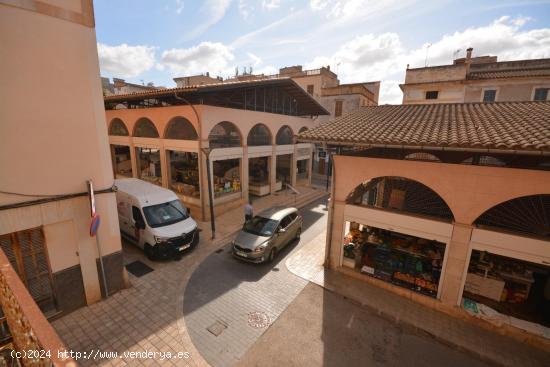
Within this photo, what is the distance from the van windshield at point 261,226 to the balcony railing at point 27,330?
6.45 m

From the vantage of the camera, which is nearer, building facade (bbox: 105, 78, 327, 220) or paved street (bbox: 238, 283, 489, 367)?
paved street (bbox: 238, 283, 489, 367)

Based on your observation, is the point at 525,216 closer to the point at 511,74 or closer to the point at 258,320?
the point at 258,320

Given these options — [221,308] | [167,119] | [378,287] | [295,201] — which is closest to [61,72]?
[221,308]

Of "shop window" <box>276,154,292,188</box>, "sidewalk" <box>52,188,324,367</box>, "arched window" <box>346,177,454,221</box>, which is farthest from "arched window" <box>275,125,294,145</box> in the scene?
"sidewalk" <box>52,188,324,367</box>

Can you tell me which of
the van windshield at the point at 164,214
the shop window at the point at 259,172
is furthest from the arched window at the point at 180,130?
the shop window at the point at 259,172

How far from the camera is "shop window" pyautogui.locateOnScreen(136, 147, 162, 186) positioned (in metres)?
15.8

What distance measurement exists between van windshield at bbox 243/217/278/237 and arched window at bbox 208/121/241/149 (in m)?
4.78

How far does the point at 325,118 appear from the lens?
27.7m

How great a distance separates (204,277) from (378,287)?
5492 millimetres

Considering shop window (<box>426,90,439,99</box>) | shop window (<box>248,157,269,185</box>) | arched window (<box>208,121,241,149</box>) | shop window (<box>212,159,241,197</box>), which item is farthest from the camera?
shop window (<box>426,90,439,99</box>)

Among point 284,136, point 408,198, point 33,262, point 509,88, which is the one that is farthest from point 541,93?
point 33,262

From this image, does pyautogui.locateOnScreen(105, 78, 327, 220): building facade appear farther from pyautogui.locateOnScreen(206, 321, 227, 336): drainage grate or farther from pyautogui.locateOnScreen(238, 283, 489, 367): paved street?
pyautogui.locateOnScreen(238, 283, 489, 367): paved street

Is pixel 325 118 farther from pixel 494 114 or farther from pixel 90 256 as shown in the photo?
pixel 90 256

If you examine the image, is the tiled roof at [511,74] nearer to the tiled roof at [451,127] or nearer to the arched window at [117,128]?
the tiled roof at [451,127]
